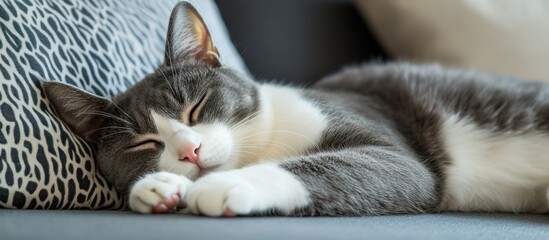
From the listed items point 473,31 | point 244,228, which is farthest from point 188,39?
point 473,31

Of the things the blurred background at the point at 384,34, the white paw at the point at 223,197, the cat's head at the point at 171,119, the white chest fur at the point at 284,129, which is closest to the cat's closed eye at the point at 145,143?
the cat's head at the point at 171,119

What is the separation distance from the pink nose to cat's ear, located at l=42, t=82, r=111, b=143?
0.29 metres

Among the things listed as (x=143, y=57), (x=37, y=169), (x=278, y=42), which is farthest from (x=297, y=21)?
(x=37, y=169)

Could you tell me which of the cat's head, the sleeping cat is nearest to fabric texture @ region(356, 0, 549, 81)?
the sleeping cat

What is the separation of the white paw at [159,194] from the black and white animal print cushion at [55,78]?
22 centimetres

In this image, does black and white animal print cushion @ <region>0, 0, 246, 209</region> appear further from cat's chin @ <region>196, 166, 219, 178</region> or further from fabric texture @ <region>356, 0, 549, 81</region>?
fabric texture @ <region>356, 0, 549, 81</region>

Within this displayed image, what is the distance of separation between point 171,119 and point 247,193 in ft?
1.37

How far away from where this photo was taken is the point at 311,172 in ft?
4.04

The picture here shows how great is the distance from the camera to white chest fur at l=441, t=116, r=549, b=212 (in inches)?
62.7

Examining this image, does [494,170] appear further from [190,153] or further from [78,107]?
[78,107]

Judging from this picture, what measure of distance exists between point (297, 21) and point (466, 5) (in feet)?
2.22

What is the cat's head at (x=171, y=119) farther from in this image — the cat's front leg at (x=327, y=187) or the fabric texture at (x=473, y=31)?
the fabric texture at (x=473, y=31)

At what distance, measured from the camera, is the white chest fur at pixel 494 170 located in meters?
1.59

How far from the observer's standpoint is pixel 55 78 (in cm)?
144
